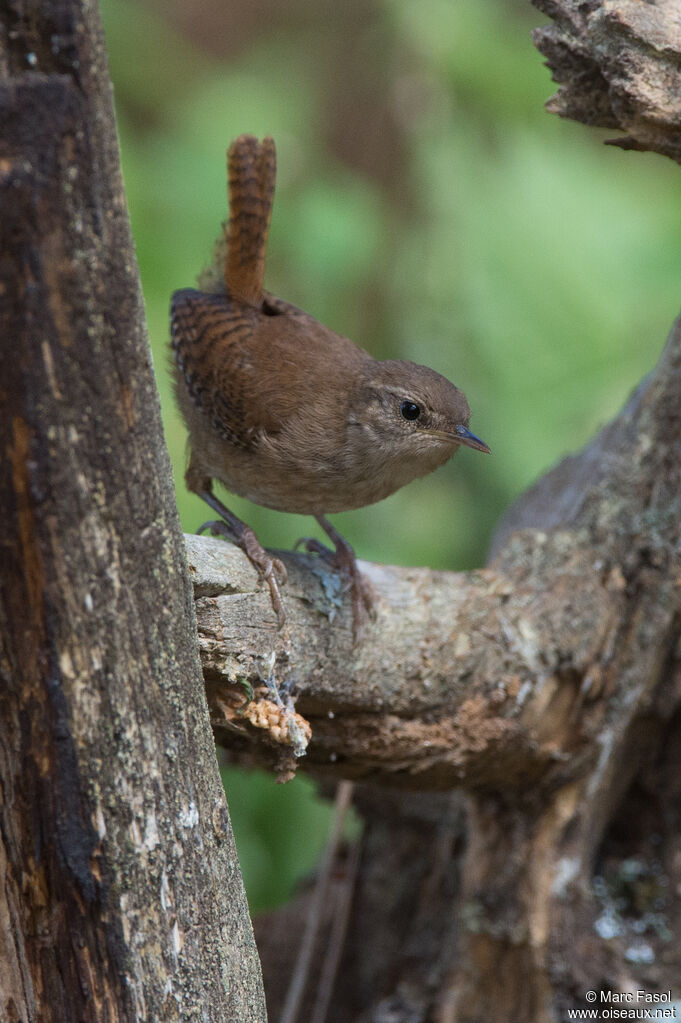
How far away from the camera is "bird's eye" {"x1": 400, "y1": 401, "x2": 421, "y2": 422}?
2980 millimetres

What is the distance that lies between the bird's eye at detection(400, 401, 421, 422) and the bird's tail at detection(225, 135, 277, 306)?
2.33ft

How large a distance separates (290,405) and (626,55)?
1.30 m

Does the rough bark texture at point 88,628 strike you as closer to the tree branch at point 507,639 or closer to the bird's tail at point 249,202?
the tree branch at point 507,639

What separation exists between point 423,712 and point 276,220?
262cm

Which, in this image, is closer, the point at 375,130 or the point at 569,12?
the point at 569,12

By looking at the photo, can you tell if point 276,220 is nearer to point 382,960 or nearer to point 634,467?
point 634,467

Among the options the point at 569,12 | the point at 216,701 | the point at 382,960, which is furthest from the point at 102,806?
the point at 382,960

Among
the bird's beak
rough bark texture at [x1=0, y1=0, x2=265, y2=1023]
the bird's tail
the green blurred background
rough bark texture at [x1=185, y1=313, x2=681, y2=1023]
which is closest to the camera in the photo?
rough bark texture at [x1=0, y1=0, x2=265, y2=1023]

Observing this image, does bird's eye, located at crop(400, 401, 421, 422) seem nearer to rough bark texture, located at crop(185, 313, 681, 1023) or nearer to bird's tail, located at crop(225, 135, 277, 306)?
rough bark texture, located at crop(185, 313, 681, 1023)

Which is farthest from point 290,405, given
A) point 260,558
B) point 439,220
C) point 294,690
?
point 439,220

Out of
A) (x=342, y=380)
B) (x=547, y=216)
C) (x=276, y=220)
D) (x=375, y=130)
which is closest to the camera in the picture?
(x=342, y=380)

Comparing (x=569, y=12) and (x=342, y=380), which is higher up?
(x=569, y=12)

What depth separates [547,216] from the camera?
4863 mm

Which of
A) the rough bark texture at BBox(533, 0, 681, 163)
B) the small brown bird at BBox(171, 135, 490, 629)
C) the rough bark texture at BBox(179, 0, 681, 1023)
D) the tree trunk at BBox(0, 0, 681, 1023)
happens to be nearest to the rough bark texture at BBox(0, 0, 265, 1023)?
the tree trunk at BBox(0, 0, 681, 1023)
